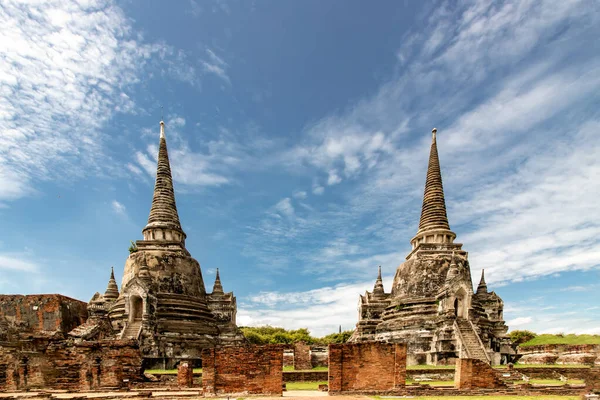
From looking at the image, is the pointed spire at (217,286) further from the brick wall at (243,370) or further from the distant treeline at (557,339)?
the distant treeline at (557,339)

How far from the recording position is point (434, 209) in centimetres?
3534

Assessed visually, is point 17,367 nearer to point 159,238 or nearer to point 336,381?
point 336,381

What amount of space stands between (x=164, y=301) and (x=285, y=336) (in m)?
36.9

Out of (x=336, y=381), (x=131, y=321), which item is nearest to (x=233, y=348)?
(x=336, y=381)

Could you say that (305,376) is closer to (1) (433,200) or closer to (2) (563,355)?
(1) (433,200)

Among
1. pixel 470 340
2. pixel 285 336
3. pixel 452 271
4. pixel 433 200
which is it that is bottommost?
pixel 285 336

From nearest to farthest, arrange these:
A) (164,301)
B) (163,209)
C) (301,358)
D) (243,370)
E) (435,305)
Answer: (243,370) < (301,358) < (435,305) < (164,301) < (163,209)

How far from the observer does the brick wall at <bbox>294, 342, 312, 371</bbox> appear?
25.7 meters

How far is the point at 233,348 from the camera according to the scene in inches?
491

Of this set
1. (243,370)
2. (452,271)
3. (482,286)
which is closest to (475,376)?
(243,370)

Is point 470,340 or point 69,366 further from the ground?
point 69,366

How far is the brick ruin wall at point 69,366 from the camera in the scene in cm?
1415

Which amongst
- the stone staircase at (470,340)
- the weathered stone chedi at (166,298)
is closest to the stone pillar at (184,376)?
the weathered stone chedi at (166,298)

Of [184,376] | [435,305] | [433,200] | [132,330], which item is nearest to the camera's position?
[184,376]
